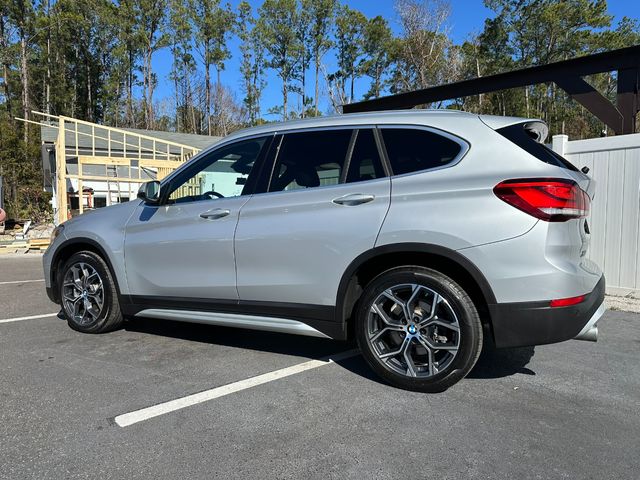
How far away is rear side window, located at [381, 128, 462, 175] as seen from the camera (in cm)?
312

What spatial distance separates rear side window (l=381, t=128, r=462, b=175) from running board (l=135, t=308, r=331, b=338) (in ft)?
4.33

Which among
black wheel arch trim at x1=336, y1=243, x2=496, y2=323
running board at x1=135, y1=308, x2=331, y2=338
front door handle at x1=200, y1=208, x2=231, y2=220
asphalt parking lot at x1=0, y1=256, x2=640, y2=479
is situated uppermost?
front door handle at x1=200, y1=208, x2=231, y2=220

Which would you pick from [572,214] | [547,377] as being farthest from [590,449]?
[572,214]

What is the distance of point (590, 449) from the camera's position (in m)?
2.48

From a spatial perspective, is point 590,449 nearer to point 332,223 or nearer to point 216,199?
point 332,223

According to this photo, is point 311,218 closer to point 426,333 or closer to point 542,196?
point 426,333

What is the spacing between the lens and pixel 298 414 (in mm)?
2881

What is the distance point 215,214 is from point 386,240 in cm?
148

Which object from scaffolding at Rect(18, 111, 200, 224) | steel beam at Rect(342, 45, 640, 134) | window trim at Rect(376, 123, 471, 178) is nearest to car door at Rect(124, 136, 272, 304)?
window trim at Rect(376, 123, 471, 178)

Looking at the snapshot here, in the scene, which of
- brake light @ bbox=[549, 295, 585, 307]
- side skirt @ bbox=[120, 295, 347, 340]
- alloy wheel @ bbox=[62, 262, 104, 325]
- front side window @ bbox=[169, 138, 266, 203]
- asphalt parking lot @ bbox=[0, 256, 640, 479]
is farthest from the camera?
alloy wheel @ bbox=[62, 262, 104, 325]

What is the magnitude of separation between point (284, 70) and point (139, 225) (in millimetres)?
38863

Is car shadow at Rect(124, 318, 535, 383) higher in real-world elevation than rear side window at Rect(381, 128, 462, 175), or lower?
lower

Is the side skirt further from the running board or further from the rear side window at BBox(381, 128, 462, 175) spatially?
the rear side window at BBox(381, 128, 462, 175)

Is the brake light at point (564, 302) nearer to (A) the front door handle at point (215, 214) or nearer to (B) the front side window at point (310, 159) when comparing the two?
(B) the front side window at point (310, 159)
